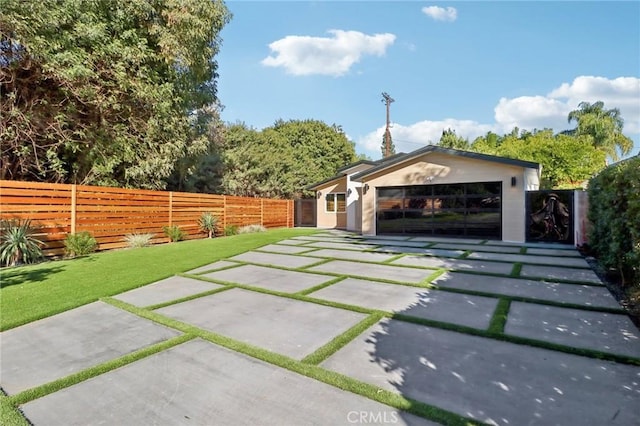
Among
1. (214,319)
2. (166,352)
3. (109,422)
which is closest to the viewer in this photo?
(109,422)

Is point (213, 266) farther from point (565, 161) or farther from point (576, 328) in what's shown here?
point (565, 161)

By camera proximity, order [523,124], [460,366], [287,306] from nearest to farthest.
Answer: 1. [460,366]
2. [287,306]
3. [523,124]

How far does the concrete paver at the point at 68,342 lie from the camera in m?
2.75

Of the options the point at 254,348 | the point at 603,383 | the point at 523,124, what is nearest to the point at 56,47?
the point at 254,348

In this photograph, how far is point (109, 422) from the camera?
2.09 meters

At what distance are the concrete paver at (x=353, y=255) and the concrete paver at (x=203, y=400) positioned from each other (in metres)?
5.78

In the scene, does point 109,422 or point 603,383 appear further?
point 603,383

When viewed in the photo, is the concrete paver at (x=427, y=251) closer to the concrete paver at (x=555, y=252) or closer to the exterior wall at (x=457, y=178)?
the concrete paver at (x=555, y=252)

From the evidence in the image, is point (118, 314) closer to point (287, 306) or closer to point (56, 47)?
point (287, 306)

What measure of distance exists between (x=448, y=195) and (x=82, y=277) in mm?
12247

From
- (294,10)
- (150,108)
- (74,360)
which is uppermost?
(294,10)

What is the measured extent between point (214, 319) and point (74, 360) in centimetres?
142

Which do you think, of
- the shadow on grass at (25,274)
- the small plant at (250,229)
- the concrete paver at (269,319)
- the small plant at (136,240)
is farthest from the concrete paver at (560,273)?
the small plant at (250,229)

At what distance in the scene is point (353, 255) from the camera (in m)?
8.98
